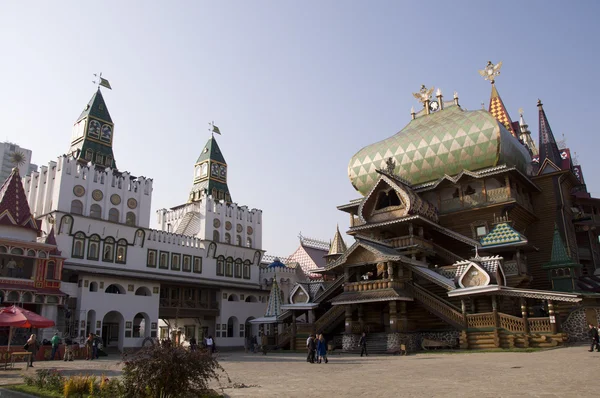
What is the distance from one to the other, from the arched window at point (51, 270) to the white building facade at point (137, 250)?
4.52 ft

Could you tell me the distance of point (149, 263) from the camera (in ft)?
134

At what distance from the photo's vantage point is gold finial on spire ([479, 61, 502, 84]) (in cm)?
4809

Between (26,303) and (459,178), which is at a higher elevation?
(459,178)

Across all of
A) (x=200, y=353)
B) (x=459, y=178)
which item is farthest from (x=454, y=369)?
(x=459, y=178)

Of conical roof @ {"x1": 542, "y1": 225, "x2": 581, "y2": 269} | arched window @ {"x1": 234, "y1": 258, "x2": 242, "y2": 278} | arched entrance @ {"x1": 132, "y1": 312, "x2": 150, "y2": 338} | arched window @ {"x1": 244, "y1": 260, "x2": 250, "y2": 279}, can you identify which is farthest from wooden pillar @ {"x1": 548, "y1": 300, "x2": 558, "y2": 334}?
arched window @ {"x1": 244, "y1": 260, "x2": 250, "y2": 279}

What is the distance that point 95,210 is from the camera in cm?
3897

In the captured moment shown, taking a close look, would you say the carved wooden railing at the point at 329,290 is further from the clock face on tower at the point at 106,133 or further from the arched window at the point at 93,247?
the clock face on tower at the point at 106,133

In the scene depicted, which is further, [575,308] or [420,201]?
[420,201]

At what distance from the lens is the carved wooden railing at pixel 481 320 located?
24969 mm

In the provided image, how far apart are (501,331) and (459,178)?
12.9 m

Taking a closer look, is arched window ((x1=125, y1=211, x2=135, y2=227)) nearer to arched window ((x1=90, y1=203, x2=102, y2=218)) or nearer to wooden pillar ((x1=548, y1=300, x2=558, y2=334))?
arched window ((x1=90, y1=203, x2=102, y2=218))

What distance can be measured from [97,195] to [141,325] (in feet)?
44.2

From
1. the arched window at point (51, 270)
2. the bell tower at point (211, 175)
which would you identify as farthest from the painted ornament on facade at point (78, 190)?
the bell tower at point (211, 175)

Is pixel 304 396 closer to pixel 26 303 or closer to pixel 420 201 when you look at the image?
pixel 420 201
